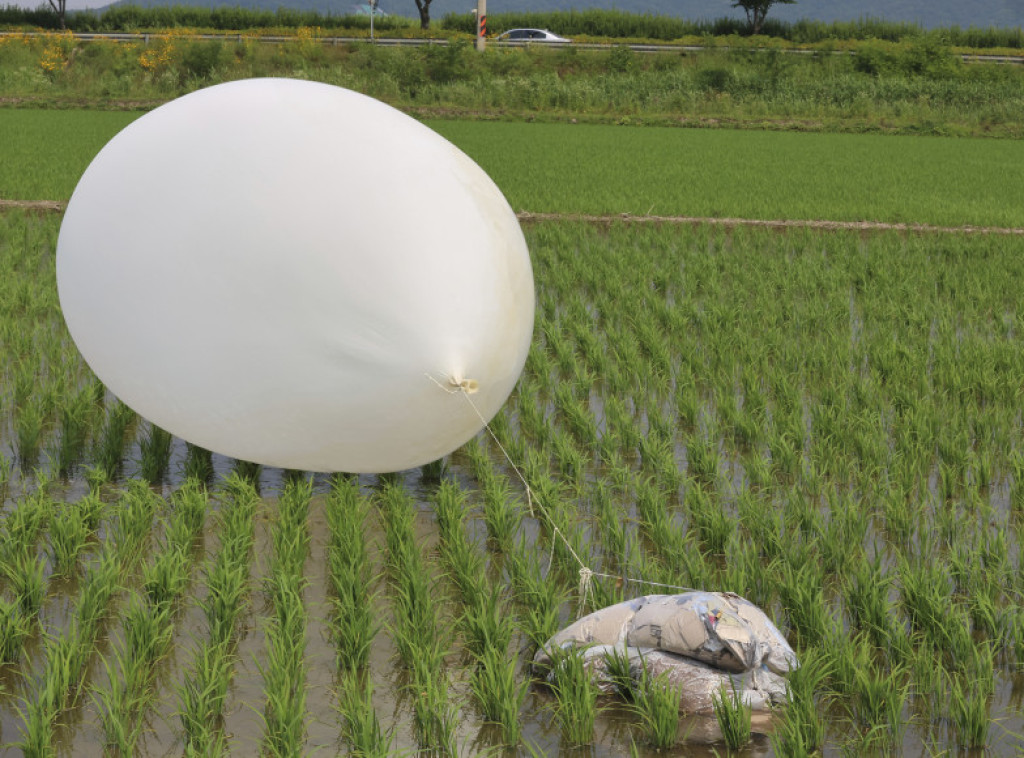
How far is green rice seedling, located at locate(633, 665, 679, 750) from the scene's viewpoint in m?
3.10

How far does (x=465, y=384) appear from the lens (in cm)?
429

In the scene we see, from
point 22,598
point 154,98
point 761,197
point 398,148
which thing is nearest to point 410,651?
point 22,598

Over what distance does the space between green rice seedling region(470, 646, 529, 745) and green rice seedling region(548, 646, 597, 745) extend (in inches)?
3.7

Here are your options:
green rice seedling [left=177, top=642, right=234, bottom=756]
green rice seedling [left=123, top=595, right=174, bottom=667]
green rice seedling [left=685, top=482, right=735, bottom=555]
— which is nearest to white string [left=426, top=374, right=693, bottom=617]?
green rice seedling [left=685, top=482, right=735, bottom=555]

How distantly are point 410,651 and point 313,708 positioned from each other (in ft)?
1.02

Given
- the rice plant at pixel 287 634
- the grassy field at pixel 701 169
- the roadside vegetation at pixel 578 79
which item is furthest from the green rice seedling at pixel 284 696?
the roadside vegetation at pixel 578 79

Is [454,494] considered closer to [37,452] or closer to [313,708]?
[313,708]

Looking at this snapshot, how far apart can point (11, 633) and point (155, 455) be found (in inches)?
68.3

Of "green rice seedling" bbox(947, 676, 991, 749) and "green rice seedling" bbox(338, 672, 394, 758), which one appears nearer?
"green rice seedling" bbox(338, 672, 394, 758)

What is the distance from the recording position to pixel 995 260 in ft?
Result: 33.2

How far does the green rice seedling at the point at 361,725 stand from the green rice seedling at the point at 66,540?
1.21 metres

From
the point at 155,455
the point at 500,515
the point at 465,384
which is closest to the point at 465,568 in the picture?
the point at 500,515

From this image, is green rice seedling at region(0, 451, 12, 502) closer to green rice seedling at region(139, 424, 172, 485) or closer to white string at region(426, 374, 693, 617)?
green rice seedling at region(139, 424, 172, 485)

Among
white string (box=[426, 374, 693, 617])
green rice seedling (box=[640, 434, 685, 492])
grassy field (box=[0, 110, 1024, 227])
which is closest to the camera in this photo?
white string (box=[426, 374, 693, 617])
